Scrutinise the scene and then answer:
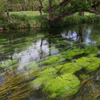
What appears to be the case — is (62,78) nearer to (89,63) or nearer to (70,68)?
(70,68)

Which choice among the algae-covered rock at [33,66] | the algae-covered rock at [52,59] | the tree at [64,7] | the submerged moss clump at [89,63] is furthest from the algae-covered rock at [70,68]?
the tree at [64,7]

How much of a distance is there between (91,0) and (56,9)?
4.34 m

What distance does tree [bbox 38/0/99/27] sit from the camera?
46.8ft

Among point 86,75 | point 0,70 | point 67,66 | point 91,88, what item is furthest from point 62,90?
point 0,70

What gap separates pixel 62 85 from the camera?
367cm

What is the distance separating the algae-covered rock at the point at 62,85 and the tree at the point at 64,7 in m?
12.2

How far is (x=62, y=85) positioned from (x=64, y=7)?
1281 cm

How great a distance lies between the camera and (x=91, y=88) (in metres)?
3.50

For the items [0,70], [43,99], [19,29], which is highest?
[19,29]

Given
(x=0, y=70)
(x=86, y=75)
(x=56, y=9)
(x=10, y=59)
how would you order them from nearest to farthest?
(x=86, y=75) → (x=0, y=70) → (x=10, y=59) → (x=56, y=9)

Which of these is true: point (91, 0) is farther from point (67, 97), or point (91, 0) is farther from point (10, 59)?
point (67, 97)

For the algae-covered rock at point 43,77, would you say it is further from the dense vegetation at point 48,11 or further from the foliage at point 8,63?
the dense vegetation at point 48,11

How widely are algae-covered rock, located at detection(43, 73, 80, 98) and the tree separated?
40.1 feet

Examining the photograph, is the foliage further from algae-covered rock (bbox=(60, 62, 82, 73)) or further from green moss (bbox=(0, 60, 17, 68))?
algae-covered rock (bbox=(60, 62, 82, 73))
